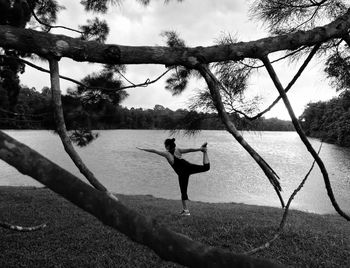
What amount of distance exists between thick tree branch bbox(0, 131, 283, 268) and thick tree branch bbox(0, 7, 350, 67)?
2.58 feet

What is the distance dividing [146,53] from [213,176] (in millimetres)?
23318

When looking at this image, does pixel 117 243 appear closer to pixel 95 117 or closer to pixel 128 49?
pixel 95 117

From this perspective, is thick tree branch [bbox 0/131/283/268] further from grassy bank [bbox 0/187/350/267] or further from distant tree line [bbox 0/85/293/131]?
grassy bank [bbox 0/187/350/267]

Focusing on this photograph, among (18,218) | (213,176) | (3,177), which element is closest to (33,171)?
(18,218)

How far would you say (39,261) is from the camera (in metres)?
4.44

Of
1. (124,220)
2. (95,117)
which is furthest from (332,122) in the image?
(124,220)

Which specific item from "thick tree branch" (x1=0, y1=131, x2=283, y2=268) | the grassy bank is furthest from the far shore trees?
the grassy bank

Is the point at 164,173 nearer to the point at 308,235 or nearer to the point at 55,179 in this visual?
the point at 308,235

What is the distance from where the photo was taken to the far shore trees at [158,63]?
63 cm

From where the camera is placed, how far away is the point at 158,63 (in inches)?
62.4

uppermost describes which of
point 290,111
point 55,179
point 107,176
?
point 290,111

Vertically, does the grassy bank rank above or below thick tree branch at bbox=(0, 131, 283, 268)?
below

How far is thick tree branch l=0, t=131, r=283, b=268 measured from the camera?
587mm

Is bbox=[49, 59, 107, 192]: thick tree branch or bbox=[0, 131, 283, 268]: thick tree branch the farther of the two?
bbox=[49, 59, 107, 192]: thick tree branch
